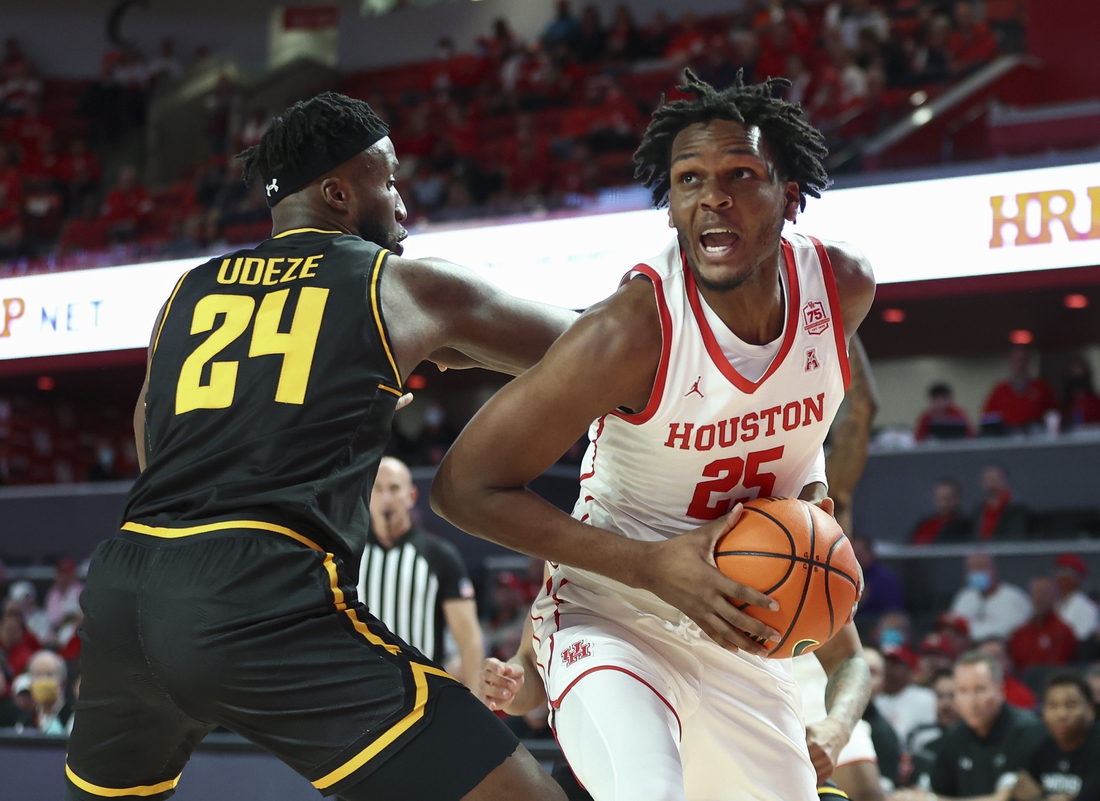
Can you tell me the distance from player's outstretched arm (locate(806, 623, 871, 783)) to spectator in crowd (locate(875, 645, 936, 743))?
426 cm

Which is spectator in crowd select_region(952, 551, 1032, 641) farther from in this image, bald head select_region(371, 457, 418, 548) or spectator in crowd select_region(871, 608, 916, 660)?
bald head select_region(371, 457, 418, 548)

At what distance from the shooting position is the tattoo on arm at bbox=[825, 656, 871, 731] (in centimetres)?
324

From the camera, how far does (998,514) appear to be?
34.1ft

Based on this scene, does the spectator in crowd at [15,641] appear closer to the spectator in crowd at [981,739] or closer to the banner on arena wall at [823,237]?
the banner on arena wall at [823,237]

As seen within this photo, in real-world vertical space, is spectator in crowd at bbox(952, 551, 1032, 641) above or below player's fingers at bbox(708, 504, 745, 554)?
below

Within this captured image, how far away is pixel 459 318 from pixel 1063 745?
443 centimetres

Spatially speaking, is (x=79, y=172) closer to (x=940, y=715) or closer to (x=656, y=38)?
(x=656, y=38)

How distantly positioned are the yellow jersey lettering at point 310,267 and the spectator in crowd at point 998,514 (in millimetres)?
8696

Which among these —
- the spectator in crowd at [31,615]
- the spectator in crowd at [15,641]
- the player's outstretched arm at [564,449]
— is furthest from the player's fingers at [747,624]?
the spectator in crowd at [31,615]

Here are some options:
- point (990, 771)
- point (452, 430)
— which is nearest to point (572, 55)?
point (452, 430)

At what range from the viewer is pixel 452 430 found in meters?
15.1

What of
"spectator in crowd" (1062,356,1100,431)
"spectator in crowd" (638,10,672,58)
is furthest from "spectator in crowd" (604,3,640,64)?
"spectator in crowd" (1062,356,1100,431)

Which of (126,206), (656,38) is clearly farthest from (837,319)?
(126,206)

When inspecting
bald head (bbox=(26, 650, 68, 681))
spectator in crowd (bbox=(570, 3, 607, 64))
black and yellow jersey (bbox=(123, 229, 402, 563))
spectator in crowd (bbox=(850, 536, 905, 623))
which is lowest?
bald head (bbox=(26, 650, 68, 681))
